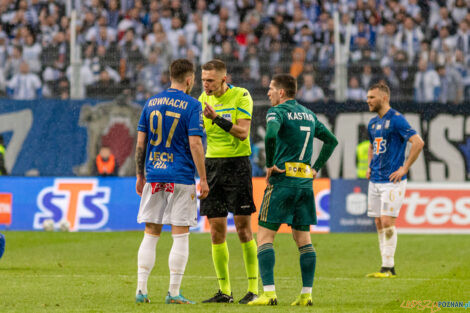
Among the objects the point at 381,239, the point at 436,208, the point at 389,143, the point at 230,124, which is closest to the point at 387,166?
the point at 389,143

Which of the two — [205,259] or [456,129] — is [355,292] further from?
[456,129]

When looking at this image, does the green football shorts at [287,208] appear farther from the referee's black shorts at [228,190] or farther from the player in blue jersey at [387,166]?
the player in blue jersey at [387,166]

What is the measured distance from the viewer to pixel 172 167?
7488mm

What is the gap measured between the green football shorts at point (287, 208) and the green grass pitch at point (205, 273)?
777mm

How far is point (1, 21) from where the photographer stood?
2239cm

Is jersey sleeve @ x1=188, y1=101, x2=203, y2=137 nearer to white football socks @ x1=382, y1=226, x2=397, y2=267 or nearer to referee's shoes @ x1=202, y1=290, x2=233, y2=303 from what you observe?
referee's shoes @ x1=202, y1=290, x2=233, y2=303

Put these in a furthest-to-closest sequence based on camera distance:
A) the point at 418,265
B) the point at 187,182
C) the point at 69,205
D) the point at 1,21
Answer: the point at 1,21 → the point at 69,205 → the point at 418,265 → the point at 187,182

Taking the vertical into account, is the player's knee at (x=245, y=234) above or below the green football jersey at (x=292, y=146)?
below

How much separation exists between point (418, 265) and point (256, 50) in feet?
28.6

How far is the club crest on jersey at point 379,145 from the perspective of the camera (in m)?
10.8

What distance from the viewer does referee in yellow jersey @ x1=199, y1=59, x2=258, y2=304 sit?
811 centimetres

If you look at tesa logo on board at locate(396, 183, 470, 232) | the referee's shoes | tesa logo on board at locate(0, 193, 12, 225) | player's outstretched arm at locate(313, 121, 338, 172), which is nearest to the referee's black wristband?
player's outstretched arm at locate(313, 121, 338, 172)

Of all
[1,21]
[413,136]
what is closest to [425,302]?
[413,136]

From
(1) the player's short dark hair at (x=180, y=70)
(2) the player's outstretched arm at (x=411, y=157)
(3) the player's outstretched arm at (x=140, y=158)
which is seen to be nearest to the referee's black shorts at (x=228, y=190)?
(3) the player's outstretched arm at (x=140, y=158)
